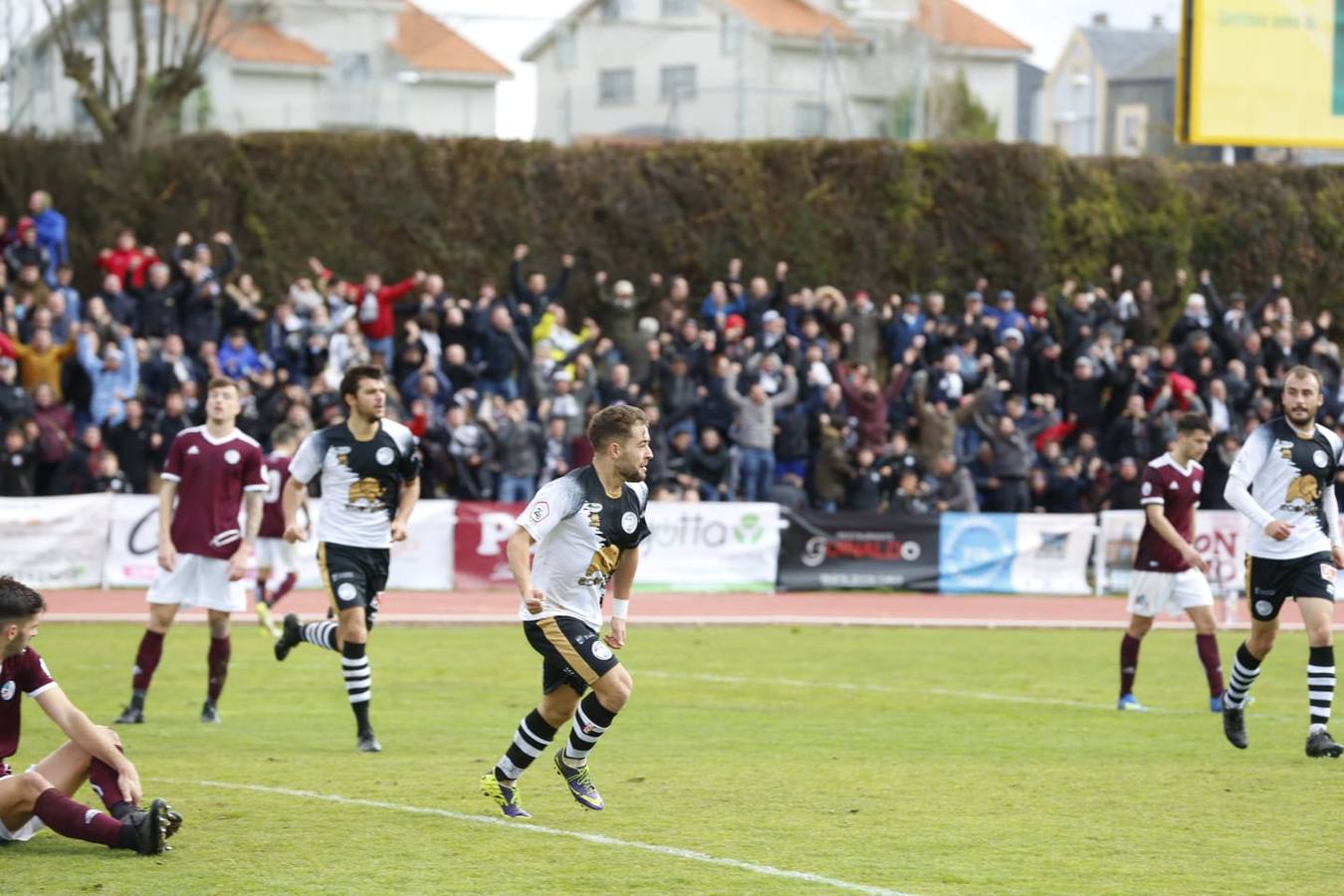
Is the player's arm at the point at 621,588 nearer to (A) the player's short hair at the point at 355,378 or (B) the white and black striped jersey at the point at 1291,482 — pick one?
(A) the player's short hair at the point at 355,378

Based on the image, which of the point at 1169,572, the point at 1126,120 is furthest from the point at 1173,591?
the point at 1126,120

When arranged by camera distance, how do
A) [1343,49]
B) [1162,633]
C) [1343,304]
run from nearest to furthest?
[1162,633] → [1343,49] → [1343,304]

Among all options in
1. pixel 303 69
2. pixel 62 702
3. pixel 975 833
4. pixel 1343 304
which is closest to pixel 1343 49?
pixel 1343 304

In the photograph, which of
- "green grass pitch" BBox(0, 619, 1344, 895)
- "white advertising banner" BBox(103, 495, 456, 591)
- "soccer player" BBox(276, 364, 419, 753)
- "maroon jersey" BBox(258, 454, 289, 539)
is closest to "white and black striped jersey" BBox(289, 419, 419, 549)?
"soccer player" BBox(276, 364, 419, 753)

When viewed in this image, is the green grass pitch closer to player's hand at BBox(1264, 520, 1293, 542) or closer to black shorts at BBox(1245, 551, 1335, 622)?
black shorts at BBox(1245, 551, 1335, 622)

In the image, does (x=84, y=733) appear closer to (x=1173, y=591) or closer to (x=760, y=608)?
(x=1173, y=591)

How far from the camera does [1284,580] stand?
38.7ft

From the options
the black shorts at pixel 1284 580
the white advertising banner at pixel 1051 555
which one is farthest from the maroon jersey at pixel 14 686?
the white advertising banner at pixel 1051 555

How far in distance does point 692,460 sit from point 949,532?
12.0 feet

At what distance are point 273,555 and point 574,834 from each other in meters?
11.6

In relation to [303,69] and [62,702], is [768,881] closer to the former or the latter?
[62,702]

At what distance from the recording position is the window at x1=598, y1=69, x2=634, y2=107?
34.7 metres

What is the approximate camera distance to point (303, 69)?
33312 mm

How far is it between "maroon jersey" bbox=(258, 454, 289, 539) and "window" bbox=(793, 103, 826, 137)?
1728cm
